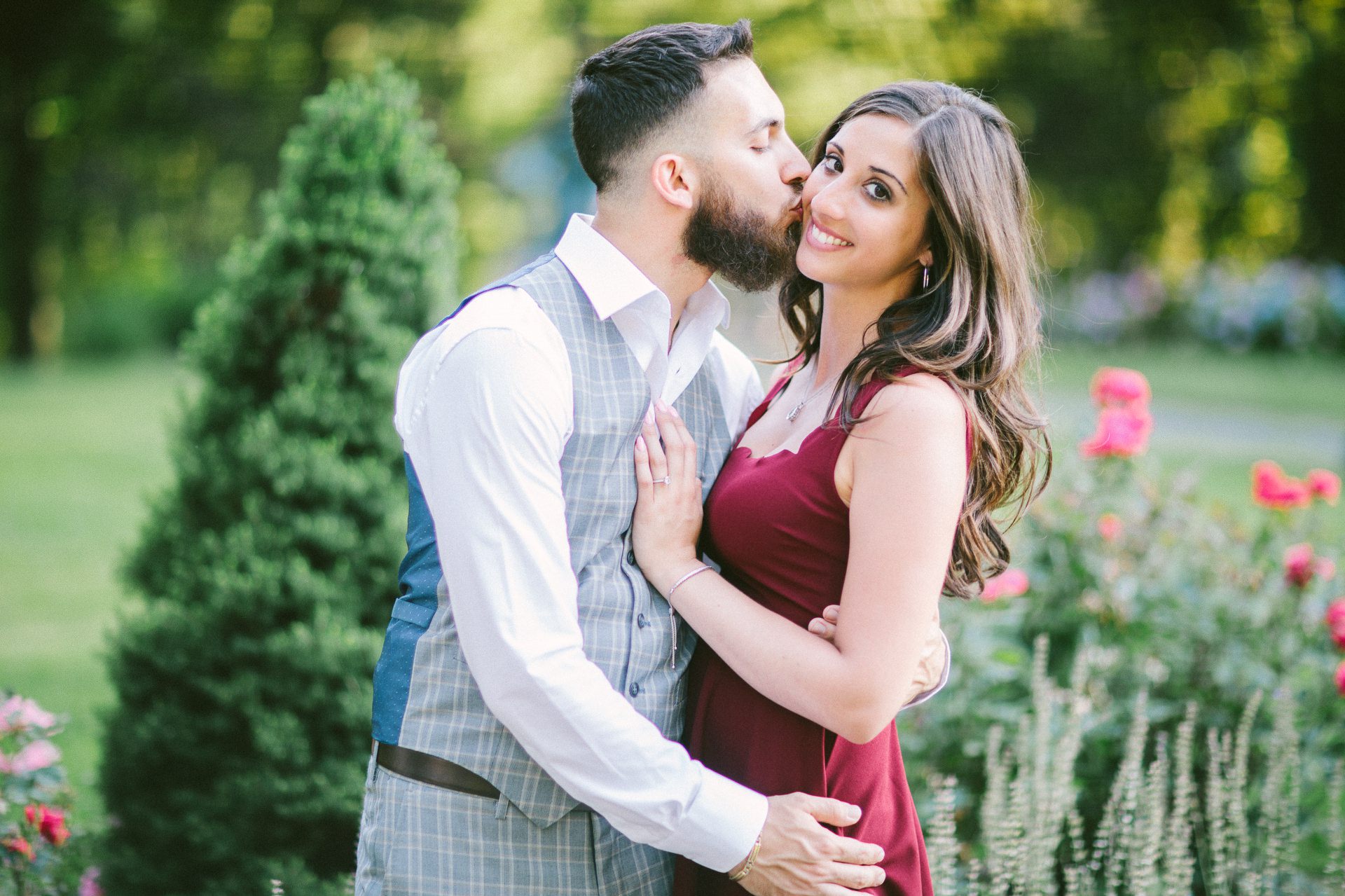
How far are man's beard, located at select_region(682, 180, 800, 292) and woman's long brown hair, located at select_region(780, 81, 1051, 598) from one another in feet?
0.88

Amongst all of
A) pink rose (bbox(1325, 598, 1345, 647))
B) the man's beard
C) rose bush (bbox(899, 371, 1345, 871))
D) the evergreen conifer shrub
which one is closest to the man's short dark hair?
the man's beard

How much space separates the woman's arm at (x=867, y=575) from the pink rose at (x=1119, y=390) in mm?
2400

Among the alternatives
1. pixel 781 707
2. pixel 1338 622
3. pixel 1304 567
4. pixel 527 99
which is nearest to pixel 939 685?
pixel 781 707

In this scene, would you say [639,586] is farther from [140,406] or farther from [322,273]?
[140,406]

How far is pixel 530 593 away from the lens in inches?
73.5

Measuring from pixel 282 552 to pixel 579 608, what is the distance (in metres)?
1.51

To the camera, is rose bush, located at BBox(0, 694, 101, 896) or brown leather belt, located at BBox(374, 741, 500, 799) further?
rose bush, located at BBox(0, 694, 101, 896)

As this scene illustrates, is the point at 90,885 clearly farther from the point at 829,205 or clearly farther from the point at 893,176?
the point at 893,176

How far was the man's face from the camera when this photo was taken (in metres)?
2.34

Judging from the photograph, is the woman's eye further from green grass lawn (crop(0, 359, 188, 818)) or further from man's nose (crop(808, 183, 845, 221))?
green grass lawn (crop(0, 359, 188, 818))

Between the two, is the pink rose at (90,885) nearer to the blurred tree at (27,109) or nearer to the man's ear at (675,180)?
the man's ear at (675,180)

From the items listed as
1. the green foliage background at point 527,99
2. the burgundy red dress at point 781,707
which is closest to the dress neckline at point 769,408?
the burgundy red dress at point 781,707

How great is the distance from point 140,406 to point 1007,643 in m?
13.5

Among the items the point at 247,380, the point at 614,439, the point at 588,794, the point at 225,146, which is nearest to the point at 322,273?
the point at 247,380
